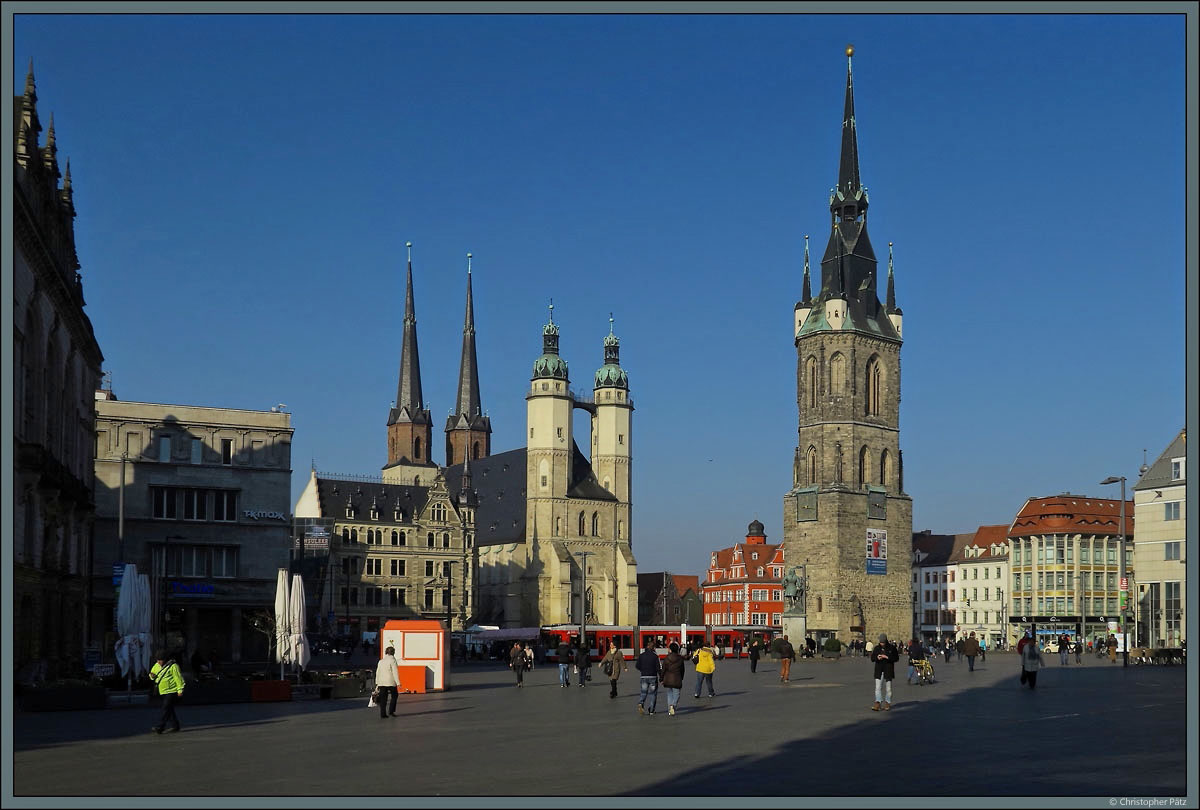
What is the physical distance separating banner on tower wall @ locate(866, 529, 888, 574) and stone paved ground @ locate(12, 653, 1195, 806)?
8541 centimetres

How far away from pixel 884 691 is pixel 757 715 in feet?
10.9

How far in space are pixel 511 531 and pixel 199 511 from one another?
7598 cm

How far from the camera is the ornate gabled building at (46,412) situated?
129ft

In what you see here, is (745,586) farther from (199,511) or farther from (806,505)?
(199,511)

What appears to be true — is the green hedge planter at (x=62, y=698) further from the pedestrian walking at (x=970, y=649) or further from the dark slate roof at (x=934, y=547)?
the dark slate roof at (x=934, y=547)

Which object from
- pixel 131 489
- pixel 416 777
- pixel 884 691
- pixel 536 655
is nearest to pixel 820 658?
pixel 536 655

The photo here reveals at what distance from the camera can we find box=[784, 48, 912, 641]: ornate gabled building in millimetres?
119625

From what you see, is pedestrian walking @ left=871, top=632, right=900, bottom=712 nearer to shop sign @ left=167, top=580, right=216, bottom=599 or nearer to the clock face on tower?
shop sign @ left=167, top=580, right=216, bottom=599

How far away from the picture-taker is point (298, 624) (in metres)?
42.2

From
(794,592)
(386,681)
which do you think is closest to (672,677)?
(386,681)

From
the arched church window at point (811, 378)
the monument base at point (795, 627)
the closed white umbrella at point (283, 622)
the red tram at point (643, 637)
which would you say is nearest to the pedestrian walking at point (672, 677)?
the closed white umbrella at point (283, 622)

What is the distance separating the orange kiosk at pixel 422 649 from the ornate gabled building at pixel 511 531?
81.4 meters

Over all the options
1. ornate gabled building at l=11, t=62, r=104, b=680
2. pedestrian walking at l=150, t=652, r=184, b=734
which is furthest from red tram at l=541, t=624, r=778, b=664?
pedestrian walking at l=150, t=652, r=184, b=734

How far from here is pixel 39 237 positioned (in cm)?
4084
